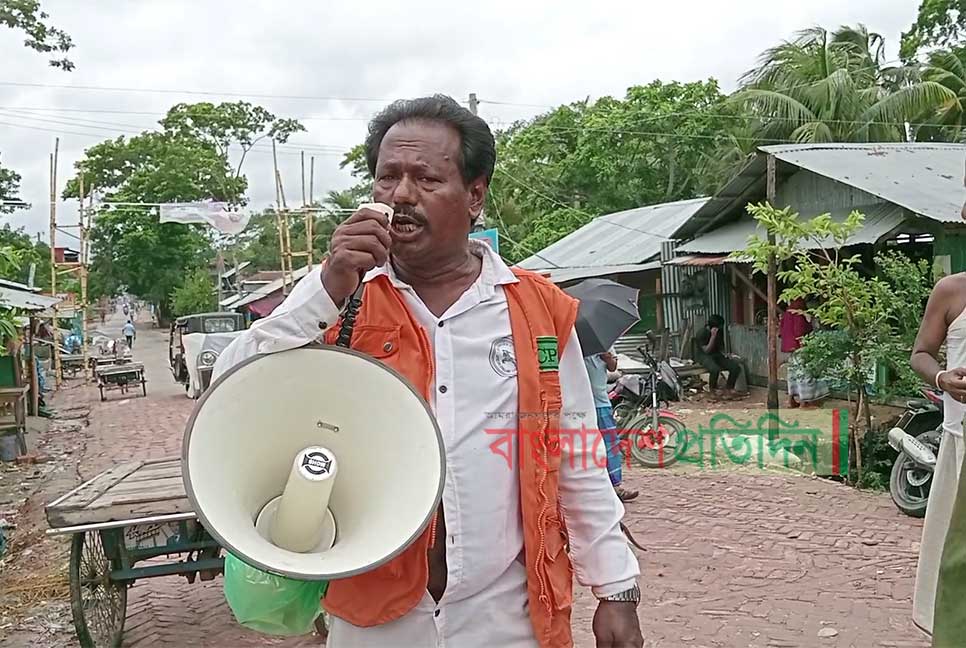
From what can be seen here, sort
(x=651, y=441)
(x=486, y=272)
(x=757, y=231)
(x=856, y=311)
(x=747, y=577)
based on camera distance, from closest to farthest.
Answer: (x=486, y=272) < (x=747, y=577) < (x=856, y=311) < (x=651, y=441) < (x=757, y=231)

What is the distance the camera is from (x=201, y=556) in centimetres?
450

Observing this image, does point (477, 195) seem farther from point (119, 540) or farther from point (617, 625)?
→ point (119, 540)

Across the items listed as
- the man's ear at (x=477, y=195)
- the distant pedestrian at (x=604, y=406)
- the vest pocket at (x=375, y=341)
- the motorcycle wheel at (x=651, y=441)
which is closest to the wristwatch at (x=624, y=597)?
the vest pocket at (x=375, y=341)

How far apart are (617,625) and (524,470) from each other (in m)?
0.40

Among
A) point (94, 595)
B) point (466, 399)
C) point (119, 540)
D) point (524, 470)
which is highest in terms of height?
point (466, 399)

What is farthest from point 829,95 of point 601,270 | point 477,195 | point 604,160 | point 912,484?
point 477,195

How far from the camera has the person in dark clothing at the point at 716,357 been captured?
1275cm

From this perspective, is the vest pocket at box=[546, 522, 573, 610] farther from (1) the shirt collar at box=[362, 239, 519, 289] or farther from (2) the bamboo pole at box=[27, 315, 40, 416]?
(2) the bamboo pole at box=[27, 315, 40, 416]

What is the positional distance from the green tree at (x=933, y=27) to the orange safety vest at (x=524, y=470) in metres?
24.1

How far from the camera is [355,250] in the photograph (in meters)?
1.49

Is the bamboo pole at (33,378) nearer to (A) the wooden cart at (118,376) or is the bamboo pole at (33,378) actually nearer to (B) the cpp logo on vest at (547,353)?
(A) the wooden cart at (118,376)

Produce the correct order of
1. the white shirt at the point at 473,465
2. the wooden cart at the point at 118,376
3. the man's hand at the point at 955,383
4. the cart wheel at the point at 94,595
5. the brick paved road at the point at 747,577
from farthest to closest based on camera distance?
the wooden cart at the point at 118,376, the brick paved road at the point at 747,577, the cart wheel at the point at 94,595, the man's hand at the point at 955,383, the white shirt at the point at 473,465

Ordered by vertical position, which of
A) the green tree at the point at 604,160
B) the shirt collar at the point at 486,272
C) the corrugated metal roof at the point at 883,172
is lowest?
the shirt collar at the point at 486,272

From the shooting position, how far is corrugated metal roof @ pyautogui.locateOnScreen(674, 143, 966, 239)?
863 centimetres
